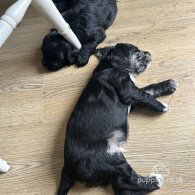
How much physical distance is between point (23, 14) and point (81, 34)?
0.48 metres

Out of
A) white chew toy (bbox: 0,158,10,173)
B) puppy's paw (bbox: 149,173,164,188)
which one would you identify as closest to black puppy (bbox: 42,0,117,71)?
white chew toy (bbox: 0,158,10,173)

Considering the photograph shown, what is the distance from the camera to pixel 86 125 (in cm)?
121

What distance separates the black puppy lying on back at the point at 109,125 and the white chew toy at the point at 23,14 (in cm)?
22

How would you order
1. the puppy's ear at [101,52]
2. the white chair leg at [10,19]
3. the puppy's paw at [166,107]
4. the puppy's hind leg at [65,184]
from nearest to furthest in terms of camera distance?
the white chair leg at [10,19]
the puppy's hind leg at [65,184]
the puppy's paw at [166,107]
the puppy's ear at [101,52]

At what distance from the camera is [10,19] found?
1145 mm

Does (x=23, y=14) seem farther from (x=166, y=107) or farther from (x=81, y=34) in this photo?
(x=166, y=107)

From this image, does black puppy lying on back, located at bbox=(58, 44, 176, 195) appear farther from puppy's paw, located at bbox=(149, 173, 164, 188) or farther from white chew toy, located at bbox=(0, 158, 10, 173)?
white chew toy, located at bbox=(0, 158, 10, 173)

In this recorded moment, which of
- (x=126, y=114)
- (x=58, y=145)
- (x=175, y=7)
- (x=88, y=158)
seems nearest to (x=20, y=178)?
(x=58, y=145)

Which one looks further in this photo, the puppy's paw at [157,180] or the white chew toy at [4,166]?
the white chew toy at [4,166]

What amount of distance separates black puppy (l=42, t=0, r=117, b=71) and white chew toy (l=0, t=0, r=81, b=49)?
53mm

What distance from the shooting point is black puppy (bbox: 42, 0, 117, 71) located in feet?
5.17

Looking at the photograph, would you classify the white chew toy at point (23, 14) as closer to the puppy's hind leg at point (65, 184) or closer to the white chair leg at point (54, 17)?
the white chair leg at point (54, 17)

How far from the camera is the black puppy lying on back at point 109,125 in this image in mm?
1158

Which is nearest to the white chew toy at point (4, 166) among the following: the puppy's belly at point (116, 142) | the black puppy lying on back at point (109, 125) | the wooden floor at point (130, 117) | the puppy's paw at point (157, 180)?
the wooden floor at point (130, 117)
